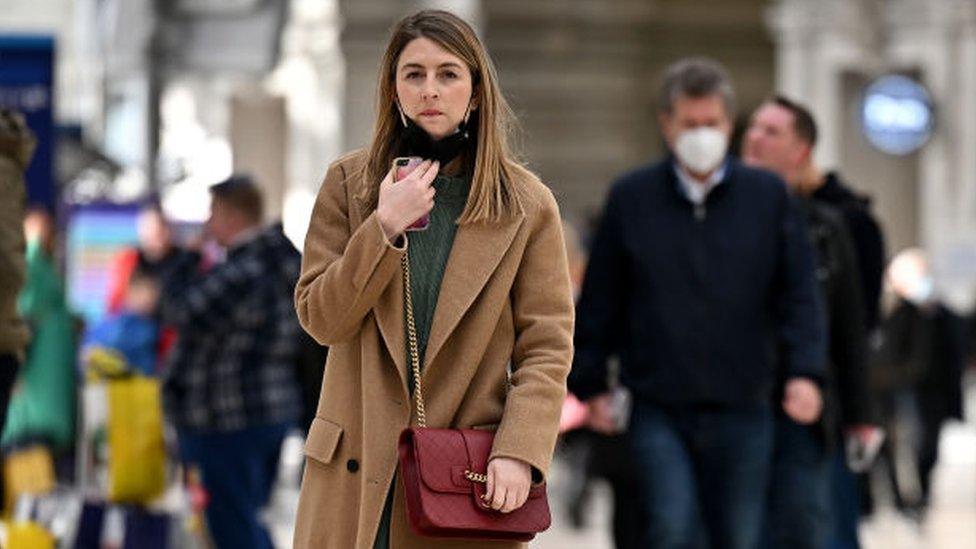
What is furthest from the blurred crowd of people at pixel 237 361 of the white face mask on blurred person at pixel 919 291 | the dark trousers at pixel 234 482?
the white face mask on blurred person at pixel 919 291

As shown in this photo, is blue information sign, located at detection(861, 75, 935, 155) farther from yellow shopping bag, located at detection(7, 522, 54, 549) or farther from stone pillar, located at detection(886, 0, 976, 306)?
yellow shopping bag, located at detection(7, 522, 54, 549)

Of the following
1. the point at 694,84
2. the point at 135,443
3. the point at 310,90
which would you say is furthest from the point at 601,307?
the point at 310,90

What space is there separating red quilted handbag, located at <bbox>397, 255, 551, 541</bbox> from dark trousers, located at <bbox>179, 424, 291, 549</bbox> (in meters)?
5.67

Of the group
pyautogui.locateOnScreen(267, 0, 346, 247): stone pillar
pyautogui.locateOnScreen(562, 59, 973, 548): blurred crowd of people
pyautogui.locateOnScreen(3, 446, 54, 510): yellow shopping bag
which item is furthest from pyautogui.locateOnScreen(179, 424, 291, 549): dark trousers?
pyautogui.locateOnScreen(267, 0, 346, 247): stone pillar

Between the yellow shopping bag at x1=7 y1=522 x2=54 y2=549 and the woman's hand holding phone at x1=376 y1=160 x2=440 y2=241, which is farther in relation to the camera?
the yellow shopping bag at x1=7 y1=522 x2=54 y2=549

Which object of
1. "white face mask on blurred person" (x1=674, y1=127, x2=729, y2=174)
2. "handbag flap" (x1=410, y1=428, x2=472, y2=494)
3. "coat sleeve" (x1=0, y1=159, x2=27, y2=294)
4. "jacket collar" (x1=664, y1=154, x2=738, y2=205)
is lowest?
"handbag flap" (x1=410, y1=428, x2=472, y2=494)

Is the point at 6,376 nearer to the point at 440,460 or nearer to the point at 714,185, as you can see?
the point at 714,185

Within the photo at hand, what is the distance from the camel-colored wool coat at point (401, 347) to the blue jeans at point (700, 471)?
2.89 metres

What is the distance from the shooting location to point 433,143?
509 centimetres

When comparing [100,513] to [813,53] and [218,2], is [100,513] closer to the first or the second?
[218,2]

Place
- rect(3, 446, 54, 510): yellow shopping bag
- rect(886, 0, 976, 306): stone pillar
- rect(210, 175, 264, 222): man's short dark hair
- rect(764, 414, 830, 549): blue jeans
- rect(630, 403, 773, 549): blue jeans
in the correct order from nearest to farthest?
rect(630, 403, 773, 549): blue jeans < rect(764, 414, 830, 549): blue jeans < rect(210, 175, 264, 222): man's short dark hair < rect(3, 446, 54, 510): yellow shopping bag < rect(886, 0, 976, 306): stone pillar

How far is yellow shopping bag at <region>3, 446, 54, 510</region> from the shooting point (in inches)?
474

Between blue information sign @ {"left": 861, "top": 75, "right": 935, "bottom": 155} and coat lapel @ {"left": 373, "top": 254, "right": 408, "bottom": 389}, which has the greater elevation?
coat lapel @ {"left": 373, "top": 254, "right": 408, "bottom": 389}

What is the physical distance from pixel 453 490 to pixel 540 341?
1.27 feet
